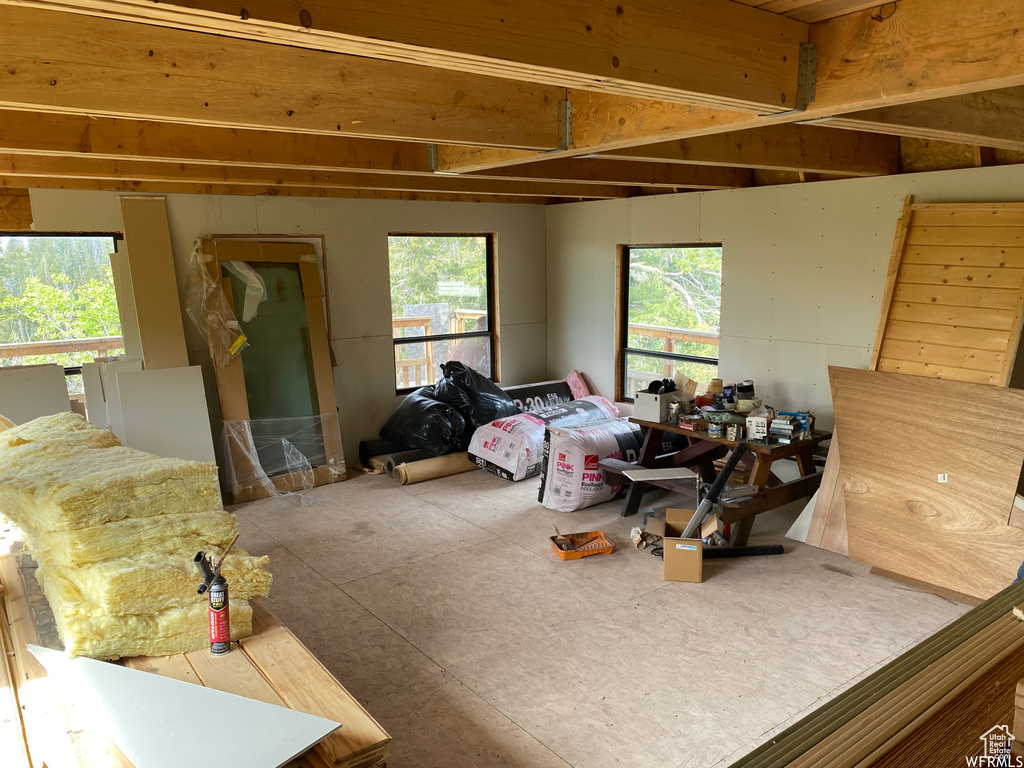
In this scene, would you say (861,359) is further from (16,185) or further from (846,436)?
(16,185)

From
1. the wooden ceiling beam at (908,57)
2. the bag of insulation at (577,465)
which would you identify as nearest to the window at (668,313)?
the bag of insulation at (577,465)

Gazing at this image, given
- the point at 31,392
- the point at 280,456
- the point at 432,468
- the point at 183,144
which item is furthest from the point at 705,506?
the point at 31,392

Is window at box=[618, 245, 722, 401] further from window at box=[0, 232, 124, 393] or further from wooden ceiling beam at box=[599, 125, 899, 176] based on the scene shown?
window at box=[0, 232, 124, 393]

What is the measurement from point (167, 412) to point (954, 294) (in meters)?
5.42

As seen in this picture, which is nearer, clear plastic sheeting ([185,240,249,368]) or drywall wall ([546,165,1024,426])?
drywall wall ([546,165,1024,426])

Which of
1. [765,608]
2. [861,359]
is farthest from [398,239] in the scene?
[765,608]

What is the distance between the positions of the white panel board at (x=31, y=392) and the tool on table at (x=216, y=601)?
10.6 ft

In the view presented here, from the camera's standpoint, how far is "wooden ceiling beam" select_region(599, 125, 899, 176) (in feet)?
11.6

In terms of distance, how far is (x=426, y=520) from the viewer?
521cm

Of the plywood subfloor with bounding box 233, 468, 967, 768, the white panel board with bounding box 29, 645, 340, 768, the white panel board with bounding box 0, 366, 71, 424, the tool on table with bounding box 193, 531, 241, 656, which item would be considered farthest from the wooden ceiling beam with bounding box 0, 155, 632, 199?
the white panel board with bounding box 29, 645, 340, 768

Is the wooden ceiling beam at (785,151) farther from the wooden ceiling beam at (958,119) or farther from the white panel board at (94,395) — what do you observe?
the white panel board at (94,395)

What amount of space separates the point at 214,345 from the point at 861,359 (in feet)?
16.3

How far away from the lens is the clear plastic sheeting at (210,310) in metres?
5.58

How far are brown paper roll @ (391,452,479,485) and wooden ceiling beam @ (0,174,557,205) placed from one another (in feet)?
7.93
